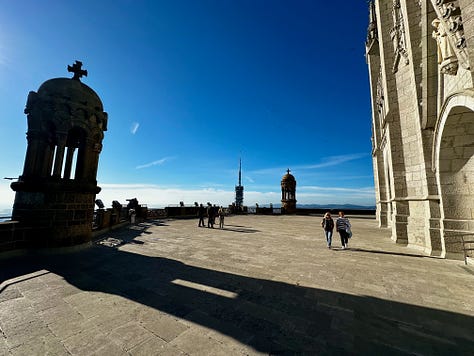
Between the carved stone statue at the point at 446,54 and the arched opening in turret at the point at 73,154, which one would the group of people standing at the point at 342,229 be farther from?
the arched opening in turret at the point at 73,154

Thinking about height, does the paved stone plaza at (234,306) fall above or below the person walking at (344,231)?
below

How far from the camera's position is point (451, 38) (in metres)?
5.52

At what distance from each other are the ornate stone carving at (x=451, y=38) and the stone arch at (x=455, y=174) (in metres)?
1.01

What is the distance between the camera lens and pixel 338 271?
17.2ft

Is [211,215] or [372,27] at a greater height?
[372,27]

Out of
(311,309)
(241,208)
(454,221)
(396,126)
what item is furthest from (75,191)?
(241,208)

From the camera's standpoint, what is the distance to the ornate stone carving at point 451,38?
17.4ft

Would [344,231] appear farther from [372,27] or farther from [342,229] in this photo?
[372,27]

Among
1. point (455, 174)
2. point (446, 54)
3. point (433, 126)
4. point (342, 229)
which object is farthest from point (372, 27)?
point (342, 229)

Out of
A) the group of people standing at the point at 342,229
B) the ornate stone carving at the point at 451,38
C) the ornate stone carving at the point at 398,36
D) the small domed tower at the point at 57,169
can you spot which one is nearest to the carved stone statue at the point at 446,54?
the ornate stone carving at the point at 451,38

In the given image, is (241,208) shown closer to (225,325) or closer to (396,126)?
(396,126)

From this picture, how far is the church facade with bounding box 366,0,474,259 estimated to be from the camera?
5629mm

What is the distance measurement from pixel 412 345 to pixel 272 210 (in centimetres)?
3128

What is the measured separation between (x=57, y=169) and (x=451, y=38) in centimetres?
1323
